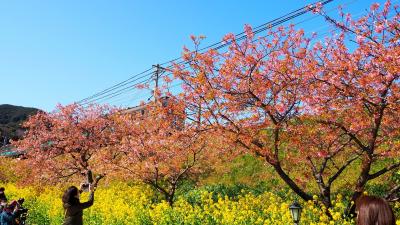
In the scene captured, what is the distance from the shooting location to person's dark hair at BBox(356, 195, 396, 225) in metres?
3.01

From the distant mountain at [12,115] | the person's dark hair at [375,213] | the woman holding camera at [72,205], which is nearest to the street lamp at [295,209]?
the person's dark hair at [375,213]

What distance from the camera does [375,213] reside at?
3.03 m

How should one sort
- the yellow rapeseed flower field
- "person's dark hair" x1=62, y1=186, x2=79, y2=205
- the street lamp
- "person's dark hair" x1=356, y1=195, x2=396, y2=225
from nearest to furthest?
"person's dark hair" x1=356, y1=195, x2=396, y2=225 < the street lamp < the yellow rapeseed flower field < "person's dark hair" x1=62, y1=186, x2=79, y2=205

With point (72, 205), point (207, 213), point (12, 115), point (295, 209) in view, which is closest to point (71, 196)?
point (72, 205)

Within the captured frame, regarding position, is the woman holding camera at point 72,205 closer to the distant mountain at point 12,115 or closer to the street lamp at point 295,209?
the street lamp at point 295,209

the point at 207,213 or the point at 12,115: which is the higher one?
the point at 12,115

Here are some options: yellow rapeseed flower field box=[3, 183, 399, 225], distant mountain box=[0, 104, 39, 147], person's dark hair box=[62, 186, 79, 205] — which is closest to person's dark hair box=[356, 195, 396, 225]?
yellow rapeseed flower field box=[3, 183, 399, 225]

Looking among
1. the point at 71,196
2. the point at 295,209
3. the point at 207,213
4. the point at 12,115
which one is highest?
the point at 12,115

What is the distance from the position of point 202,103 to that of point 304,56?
2150mm

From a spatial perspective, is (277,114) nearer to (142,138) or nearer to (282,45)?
(282,45)

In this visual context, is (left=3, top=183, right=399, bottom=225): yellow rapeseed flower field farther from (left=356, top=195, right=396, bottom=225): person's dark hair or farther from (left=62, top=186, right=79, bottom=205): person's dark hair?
(left=356, top=195, right=396, bottom=225): person's dark hair

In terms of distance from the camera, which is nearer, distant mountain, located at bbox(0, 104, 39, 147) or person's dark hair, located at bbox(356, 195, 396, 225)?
Result: person's dark hair, located at bbox(356, 195, 396, 225)

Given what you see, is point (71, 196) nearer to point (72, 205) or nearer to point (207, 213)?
point (72, 205)

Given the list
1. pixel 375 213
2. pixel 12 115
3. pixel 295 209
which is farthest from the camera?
pixel 12 115
